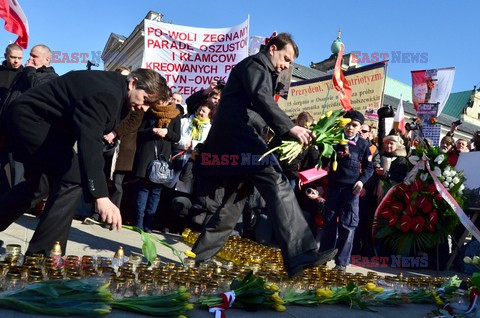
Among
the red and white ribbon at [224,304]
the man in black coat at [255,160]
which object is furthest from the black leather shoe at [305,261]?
the red and white ribbon at [224,304]

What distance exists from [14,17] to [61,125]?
401cm

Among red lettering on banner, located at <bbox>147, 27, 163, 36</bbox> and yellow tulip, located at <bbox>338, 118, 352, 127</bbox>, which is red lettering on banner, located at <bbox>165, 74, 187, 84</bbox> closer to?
red lettering on banner, located at <bbox>147, 27, 163, 36</bbox>

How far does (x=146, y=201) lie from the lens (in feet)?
22.2

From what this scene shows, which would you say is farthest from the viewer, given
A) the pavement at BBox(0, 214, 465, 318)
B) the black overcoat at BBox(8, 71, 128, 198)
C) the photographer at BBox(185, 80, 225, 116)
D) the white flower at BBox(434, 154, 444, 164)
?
the photographer at BBox(185, 80, 225, 116)

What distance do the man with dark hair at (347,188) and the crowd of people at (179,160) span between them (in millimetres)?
13

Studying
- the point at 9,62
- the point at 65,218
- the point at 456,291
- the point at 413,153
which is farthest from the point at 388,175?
the point at 9,62

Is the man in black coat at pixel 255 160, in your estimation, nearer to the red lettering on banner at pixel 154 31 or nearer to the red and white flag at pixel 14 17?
the red and white flag at pixel 14 17

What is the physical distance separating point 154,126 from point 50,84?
9.99ft

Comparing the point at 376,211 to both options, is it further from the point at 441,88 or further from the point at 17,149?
the point at 441,88

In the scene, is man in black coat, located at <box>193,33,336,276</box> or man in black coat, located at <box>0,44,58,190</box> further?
man in black coat, located at <box>0,44,58,190</box>

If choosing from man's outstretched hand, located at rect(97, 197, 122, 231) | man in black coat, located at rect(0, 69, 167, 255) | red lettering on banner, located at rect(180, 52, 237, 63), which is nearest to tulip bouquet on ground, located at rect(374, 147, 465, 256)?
red lettering on banner, located at rect(180, 52, 237, 63)

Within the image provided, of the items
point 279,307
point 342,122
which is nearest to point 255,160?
point 342,122

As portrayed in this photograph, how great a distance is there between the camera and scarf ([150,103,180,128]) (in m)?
6.62

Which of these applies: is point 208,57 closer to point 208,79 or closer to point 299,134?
point 208,79
